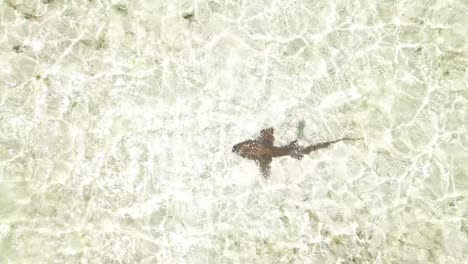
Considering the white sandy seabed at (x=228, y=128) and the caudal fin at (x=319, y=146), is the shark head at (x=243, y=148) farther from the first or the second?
the caudal fin at (x=319, y=146)

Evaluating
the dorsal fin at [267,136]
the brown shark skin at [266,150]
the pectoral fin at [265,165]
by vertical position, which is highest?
the dorsal fin at [267,136]

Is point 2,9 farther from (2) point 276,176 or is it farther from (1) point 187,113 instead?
(2) point 276,176

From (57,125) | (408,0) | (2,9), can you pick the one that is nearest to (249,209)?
(57,125)

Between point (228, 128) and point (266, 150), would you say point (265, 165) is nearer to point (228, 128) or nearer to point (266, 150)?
point (266, 150)

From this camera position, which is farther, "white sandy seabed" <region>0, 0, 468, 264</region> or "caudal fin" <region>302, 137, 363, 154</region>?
"caudal fin" <region>302, 137, 363, 154</region>

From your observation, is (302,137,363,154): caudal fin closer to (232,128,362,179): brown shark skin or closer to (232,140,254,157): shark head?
(232,128,362,179): brown shark skin

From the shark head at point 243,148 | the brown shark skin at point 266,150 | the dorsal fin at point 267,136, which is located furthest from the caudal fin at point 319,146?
the shark head at point 243,148

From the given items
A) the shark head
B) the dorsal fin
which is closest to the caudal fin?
the dorsal fin

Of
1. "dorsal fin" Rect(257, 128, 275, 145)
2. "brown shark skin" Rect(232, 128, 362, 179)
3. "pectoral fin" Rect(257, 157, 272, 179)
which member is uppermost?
"dorsal fin" Rect(257, 128, 275, 145)

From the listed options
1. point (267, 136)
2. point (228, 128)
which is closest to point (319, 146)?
point (267, 136)

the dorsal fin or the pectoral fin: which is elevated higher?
the dorsal fin
